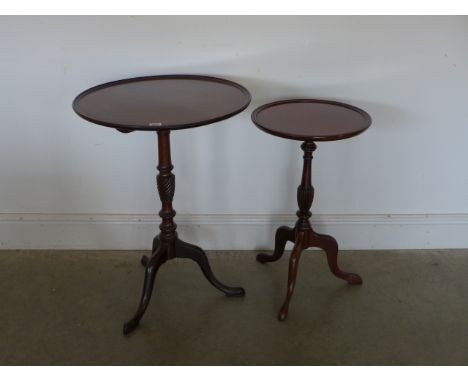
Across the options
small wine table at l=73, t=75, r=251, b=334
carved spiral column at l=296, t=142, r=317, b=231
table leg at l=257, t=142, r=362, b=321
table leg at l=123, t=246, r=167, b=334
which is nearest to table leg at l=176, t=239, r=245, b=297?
small wine table at l=73, t=75, r=251, b=334

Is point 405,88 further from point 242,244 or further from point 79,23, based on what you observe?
point 79,23

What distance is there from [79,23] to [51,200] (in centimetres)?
83

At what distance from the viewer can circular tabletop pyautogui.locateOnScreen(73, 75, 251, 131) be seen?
1.59 metres

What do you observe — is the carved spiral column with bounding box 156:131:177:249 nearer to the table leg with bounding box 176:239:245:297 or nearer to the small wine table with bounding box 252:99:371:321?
the table leg with bounding box 176:239:245:297

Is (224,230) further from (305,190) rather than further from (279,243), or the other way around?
(305,190)

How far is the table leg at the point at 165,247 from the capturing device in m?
1.86

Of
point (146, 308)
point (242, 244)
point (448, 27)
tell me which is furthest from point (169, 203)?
point (448, 27)

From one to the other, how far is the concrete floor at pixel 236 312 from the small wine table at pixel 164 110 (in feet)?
0.41

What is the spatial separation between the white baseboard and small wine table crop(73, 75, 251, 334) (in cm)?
33

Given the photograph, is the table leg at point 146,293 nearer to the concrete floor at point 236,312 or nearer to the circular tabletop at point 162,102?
the concrete floor at point 236,312

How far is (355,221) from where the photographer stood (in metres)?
2.36

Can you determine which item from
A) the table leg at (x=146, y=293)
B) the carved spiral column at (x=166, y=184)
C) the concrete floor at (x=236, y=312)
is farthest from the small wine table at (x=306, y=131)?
the table leg at (x=146, y=293)

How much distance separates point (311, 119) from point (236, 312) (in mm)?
826

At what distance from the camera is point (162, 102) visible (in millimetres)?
1771
